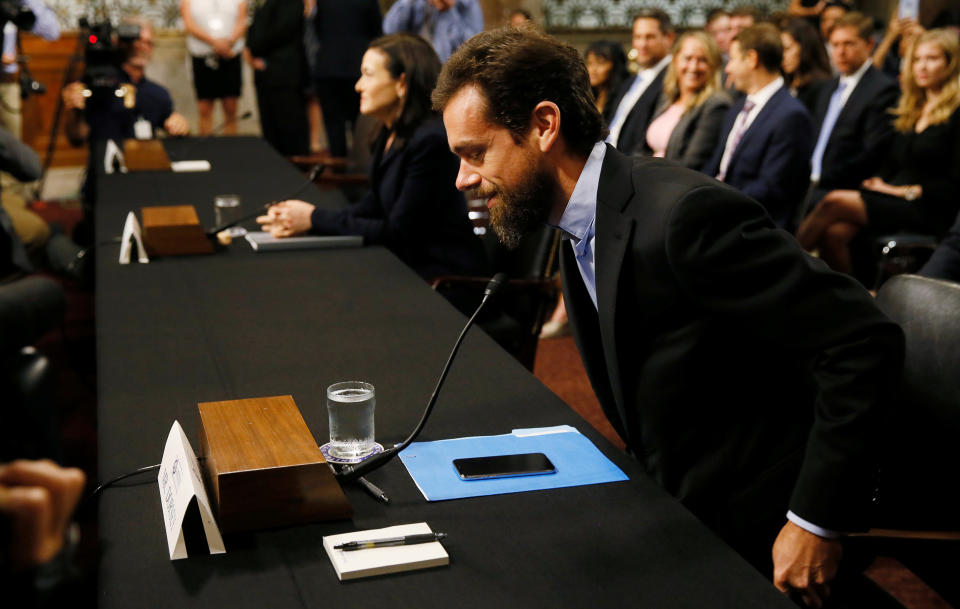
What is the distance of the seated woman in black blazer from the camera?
A: 2.85 meters

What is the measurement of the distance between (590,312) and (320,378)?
487mm

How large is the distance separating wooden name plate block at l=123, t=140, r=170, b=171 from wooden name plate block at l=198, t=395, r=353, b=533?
307 centimetres

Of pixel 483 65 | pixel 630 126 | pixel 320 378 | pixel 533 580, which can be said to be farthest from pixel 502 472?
pixel 630 126

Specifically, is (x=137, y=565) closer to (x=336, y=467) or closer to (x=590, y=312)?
(x=336, y=467)

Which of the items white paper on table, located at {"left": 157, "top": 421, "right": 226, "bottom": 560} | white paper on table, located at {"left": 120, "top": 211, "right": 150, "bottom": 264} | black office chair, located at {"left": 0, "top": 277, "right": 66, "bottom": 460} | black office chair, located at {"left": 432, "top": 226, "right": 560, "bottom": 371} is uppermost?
black office chair, located at {"left": 0, "top": 277, "right": 66, "bottom": 460}

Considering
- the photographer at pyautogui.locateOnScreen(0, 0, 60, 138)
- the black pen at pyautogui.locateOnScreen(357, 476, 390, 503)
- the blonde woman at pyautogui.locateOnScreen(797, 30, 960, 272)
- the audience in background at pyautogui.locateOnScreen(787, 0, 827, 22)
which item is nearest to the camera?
the black pen at pyautogui.locateOnScreen(357, 476, 390, 503)

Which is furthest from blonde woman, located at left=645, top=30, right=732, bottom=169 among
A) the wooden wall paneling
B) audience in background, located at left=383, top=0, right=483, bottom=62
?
the wooden wall paneling

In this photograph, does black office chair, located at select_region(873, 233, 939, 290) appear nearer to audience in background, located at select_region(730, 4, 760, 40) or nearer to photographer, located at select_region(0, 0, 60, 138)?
audience in background, located at select_region(730, 4, 760, 40)

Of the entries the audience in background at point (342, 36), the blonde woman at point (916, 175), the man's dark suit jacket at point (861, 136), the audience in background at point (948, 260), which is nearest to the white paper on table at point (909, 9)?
the man's dark suit jacket at point (861, 136)

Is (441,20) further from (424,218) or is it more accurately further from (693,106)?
(424,218)

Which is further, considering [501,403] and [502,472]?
[501,403]

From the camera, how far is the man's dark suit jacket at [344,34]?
236 inches

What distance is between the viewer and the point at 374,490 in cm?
124

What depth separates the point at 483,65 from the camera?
152 centimetres
